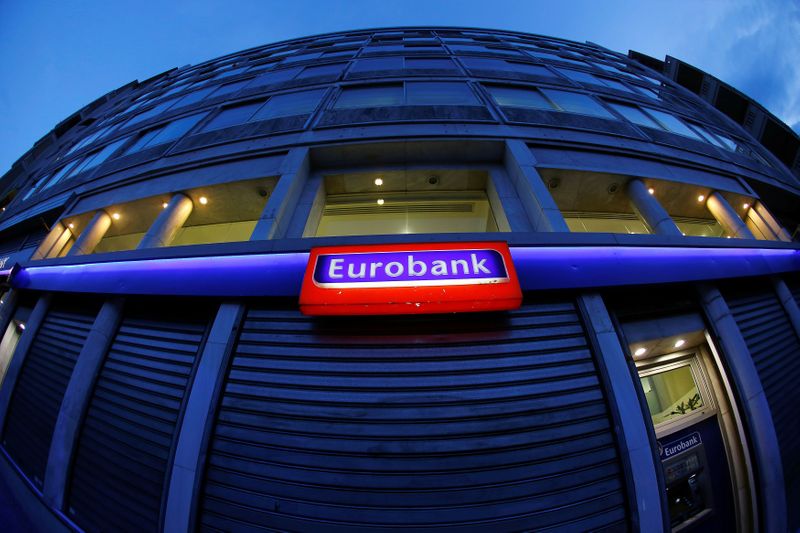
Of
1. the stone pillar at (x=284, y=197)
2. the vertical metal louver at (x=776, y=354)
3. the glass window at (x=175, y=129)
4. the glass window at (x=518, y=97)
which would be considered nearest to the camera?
the vertical metal louver at (x=776, y=354)

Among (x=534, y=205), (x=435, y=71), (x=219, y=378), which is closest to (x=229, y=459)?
(x=219, y=378)

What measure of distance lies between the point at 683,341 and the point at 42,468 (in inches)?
438

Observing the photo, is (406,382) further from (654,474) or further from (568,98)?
(568,98)

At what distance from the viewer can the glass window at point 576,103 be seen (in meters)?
7.82

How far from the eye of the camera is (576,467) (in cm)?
285

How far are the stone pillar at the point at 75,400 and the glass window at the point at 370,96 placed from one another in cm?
748

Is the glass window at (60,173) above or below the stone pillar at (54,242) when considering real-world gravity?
above

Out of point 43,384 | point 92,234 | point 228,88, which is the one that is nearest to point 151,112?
point 228,88

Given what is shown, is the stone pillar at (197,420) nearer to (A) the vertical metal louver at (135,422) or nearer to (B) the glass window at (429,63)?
(A) the vertical metal louver at (135,422)

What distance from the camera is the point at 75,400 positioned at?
12.8 feet

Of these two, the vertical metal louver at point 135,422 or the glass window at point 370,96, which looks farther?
the glass window at point 370,96

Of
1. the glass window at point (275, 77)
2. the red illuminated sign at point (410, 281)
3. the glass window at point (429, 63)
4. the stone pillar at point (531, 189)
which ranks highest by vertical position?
the glass window at point (429, 63)

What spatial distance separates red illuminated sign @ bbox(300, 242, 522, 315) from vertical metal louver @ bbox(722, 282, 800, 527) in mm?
5078

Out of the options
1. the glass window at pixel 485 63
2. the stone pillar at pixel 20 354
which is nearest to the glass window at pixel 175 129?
the stone pillar at pixel 20 354
